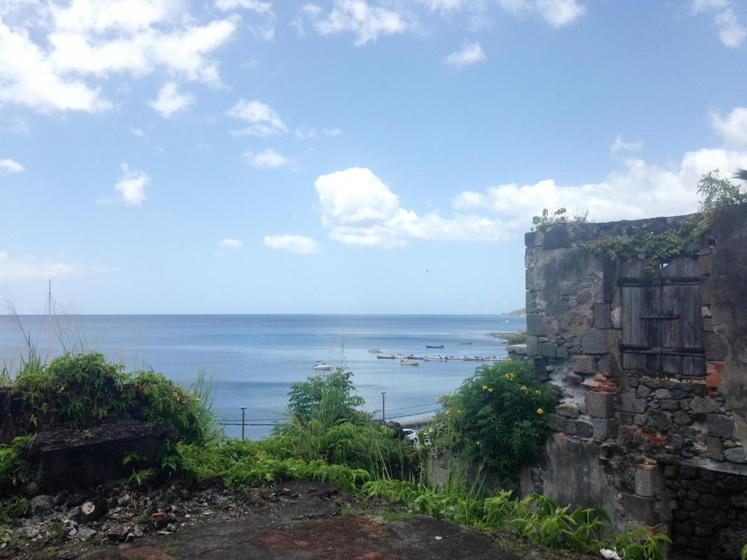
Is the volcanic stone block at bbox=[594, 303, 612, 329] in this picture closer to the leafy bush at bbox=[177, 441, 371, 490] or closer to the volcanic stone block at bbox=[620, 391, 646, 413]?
the volcanic stone block at bbox=[620, 391, 646, 413]

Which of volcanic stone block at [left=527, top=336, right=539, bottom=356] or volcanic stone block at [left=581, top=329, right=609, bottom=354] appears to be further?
volcanic stone block at [left=527, top=336, right=539, bottom=356]

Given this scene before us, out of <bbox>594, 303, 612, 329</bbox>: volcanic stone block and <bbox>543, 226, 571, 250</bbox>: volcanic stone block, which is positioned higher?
<bbox>543, 226, 571, 250</bbox>: volcanic stone block

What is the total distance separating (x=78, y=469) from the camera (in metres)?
4.89

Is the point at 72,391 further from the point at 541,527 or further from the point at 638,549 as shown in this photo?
the point at 638,549

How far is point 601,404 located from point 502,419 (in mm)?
1192

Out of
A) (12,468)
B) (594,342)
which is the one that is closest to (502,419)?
(594,342)

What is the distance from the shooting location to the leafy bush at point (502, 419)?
766 centimetres

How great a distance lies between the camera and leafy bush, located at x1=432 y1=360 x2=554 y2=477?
766cm

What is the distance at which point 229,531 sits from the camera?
4.05 metres

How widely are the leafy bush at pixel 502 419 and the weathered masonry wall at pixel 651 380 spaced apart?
0.22 metres

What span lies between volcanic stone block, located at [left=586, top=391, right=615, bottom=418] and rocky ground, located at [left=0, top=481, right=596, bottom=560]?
344cm

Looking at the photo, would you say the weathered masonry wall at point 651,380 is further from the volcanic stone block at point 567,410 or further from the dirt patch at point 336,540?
the dirt patch at point 336,540

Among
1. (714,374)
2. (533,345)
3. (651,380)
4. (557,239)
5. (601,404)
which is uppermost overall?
(557,239)

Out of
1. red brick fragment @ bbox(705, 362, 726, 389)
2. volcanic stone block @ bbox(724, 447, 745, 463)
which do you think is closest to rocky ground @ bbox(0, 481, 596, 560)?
volcanic stone block @ bbox(724, 447, 745, 463)
